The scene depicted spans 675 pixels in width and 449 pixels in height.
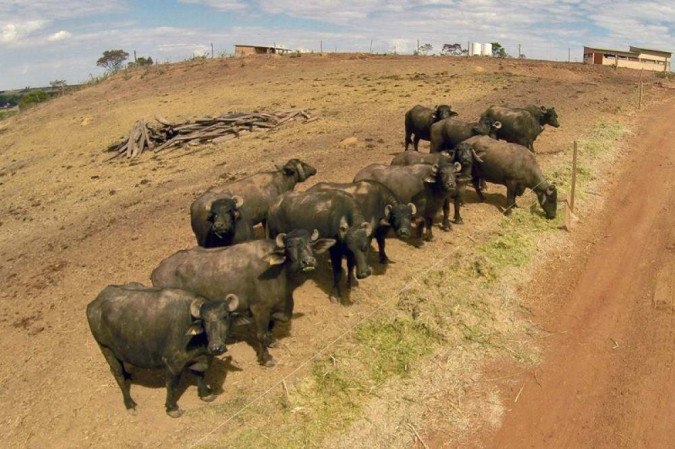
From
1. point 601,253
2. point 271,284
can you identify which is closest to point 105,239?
point 271,284

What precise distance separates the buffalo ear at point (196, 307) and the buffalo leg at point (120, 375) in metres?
1.79

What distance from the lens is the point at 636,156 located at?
2191 centimetres

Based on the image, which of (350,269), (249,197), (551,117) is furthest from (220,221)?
(551,117)

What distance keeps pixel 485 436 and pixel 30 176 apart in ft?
94.9

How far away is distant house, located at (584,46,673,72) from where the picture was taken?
54188mm

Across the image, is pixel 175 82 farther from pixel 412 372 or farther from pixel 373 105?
pixel 412 372

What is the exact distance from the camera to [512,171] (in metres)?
15.7

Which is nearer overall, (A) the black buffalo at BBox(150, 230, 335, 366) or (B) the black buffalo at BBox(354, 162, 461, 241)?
(A) the black buffalo at BBox(150, 230, 335, 366)

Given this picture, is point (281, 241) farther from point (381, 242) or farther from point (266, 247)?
point (381, 242)

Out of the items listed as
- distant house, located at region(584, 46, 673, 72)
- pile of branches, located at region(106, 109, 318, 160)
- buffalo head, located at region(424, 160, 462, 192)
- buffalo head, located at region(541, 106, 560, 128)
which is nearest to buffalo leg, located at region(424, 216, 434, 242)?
buffalo head, located at region(424, 160, 462, 192)

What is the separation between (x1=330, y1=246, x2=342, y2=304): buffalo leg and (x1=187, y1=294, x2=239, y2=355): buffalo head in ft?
12.9

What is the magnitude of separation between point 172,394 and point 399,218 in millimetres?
6272

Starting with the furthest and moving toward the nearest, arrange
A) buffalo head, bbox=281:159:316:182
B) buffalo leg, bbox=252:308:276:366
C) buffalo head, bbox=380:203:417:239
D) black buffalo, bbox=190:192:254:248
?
buffalo head, bbox=281:159:316:182
buffalo head, bbox=380:203:417:239
black buffalo, bbox=190:192:254:248
buffalo leg, bbox=252:308:276:366

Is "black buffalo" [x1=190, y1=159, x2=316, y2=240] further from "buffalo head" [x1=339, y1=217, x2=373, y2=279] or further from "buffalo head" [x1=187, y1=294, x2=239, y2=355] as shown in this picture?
"buffalo head" [x1=187, y1=294, x2=239, y2=355]
